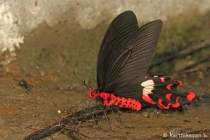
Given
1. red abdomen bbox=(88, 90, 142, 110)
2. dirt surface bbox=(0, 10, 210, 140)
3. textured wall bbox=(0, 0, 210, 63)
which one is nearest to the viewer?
dirt surface bbox=(0, 10, 210, 140)

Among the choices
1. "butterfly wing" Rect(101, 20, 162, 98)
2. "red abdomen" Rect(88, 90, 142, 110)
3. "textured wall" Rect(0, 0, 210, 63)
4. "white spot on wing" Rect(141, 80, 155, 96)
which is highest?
"textured wall" Rect(0, 0, 210, 63)

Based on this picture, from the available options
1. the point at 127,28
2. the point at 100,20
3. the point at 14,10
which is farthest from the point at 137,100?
the point at 14,10

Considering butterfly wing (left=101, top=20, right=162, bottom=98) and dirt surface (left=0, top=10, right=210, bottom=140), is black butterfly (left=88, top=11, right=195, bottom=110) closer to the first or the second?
butterfly wing (left=101, top=20, right=162, bottom=98)

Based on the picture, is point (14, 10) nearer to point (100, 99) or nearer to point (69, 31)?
point (69, 31)

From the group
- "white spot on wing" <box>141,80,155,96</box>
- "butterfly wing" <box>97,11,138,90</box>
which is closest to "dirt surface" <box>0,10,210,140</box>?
"white spot on wing" <box>141,80,155,96</box>

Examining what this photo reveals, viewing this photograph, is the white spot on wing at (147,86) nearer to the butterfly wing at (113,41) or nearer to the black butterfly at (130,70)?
the black butterfly at (130,70)

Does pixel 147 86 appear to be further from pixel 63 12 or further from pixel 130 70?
pixel 63 12

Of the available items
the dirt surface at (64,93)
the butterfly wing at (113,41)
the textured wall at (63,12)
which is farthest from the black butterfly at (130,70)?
the textured wall at (63,12)
